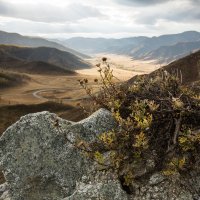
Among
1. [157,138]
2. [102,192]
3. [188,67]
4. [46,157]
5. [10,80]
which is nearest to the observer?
[102,192]

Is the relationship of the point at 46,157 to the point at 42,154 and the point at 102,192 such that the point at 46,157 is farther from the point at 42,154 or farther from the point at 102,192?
the point at 102,192

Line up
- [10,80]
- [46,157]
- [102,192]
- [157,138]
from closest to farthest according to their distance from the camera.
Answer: [102,192]
[157,138]
[46,157]
[10,80]

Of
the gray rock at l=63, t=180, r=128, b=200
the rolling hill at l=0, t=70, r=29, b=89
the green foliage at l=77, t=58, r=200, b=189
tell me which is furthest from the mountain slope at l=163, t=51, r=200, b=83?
the rolling hill at l=0, t=70, r=29, b=89

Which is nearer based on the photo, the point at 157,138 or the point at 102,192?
the point at 102,192

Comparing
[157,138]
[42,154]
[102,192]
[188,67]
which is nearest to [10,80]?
[188,67]

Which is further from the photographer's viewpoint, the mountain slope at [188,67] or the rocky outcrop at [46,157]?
the mountain slope at [188,67]

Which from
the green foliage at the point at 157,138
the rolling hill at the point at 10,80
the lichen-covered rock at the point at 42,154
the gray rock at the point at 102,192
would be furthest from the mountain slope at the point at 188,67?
the rolling hill at the point at 10,80

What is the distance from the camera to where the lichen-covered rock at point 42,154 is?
959cm

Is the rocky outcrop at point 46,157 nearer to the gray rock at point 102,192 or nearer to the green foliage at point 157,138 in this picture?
the gray rock at point 102,192

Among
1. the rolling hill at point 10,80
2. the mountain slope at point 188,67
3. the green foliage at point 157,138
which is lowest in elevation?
the rolling hill at point 10,80

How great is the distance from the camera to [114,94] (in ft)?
32.4

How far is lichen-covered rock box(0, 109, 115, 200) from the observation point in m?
9.59

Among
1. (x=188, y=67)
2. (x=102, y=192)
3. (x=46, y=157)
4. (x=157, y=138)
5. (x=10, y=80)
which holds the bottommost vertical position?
(x=10, y=80)

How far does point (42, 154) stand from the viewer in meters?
9.80
